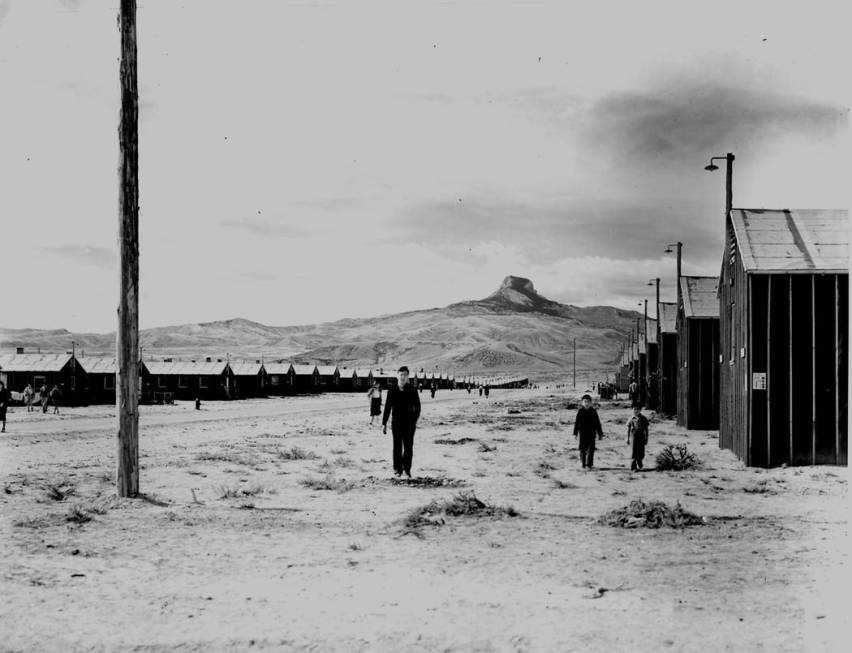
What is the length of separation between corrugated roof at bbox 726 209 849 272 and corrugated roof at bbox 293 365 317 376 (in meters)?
67.6

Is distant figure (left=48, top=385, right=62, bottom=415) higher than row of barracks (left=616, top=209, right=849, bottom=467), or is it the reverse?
row of barracks (left=616, top=209, right=849, bottom=467)

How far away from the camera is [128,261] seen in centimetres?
1177

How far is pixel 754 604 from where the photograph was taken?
671 cm

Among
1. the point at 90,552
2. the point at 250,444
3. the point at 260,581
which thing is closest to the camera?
the point at 260,581

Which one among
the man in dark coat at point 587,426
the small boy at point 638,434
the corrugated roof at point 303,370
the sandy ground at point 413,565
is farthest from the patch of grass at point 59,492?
the corrugated roof at point 303,370

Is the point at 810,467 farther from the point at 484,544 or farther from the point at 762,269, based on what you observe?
the point at 484,544

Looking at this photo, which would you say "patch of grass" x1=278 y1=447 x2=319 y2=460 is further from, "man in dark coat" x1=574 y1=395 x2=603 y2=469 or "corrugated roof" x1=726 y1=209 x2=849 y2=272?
"corrugated roof" x1=726 y1=209 x2=849 y2=272

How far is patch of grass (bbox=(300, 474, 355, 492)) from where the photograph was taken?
1352cm

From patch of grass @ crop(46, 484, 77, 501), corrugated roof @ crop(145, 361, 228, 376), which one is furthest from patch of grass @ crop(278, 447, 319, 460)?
corrugated roof @ crop(145, 361, 228, 376)

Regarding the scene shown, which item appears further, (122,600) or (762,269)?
(762,269)

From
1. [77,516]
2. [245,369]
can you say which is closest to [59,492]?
[77,516]

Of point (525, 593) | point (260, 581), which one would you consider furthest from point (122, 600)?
point (525, 593)

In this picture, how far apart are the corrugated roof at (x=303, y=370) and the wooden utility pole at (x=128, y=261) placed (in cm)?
7126

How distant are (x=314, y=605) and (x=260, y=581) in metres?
1.00
